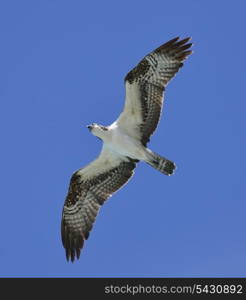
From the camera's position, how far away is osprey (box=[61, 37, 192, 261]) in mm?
21594

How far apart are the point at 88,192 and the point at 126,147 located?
1.48 m

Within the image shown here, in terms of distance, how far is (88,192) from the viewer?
22750mm

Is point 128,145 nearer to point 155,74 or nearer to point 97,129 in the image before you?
point 97,129

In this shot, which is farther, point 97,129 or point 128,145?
point 128,145

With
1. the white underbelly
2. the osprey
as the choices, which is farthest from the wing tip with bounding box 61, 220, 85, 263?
the white underbelly

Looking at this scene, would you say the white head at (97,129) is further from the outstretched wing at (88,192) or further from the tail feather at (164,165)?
the tail feather at (164,165)

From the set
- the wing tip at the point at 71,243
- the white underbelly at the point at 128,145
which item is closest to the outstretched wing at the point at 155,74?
the white underbelly at the point at 128,145

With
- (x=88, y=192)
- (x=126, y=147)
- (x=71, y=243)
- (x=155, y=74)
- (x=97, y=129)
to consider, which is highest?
(x=155, y=74)

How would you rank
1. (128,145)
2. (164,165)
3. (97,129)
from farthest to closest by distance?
(128,145)
(97,129)
(164,165)

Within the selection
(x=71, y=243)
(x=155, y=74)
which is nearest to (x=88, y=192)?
(x=71, y=243)

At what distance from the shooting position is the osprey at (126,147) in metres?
21.6

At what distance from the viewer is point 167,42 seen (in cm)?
2162
